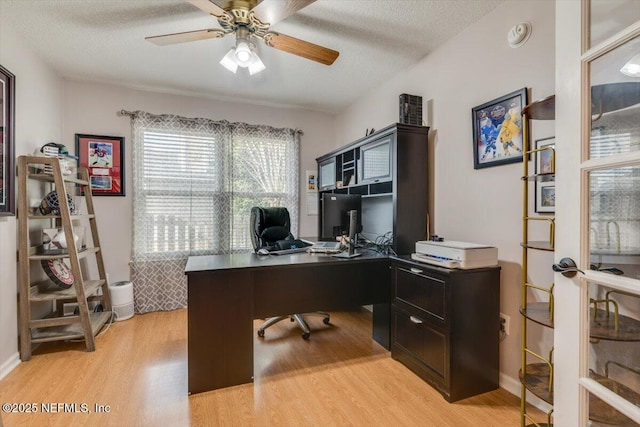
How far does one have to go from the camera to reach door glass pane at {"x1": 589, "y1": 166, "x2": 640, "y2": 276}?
891 mm

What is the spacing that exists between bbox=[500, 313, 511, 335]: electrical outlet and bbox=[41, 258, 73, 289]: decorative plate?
337 centimetres

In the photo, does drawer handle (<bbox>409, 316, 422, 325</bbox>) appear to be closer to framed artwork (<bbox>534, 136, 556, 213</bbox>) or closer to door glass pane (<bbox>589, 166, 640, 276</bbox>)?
framed artwork (<bbox>534, 136, 556, 213</bbox>)

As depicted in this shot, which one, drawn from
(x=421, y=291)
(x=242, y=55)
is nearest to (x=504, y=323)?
(x=421, y=291)

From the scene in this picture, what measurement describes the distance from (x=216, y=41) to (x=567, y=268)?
8.68ft

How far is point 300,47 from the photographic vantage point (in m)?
2.02

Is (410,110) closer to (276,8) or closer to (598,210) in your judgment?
(276,8)

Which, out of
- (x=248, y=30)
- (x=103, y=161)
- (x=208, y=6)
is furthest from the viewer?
(x=103, y=161)

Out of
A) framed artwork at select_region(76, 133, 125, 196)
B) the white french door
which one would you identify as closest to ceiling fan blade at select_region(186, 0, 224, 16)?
the white french door

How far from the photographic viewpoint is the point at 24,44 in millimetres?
2367

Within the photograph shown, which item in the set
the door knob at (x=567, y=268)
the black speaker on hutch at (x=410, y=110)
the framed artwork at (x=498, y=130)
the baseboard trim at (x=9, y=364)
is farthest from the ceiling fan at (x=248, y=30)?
the baseboard trim at (x=9, y=364)

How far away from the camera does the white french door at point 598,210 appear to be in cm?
89

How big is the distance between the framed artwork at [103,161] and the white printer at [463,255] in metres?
3.22

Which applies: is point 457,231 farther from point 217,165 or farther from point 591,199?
point 217,165

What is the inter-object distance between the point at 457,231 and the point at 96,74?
365cm
